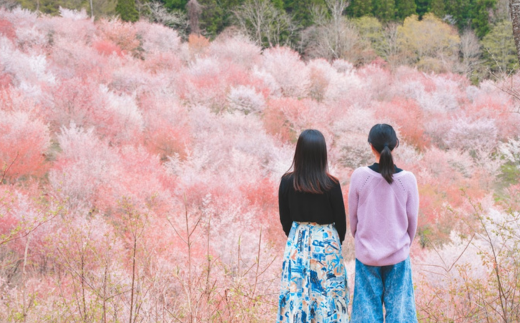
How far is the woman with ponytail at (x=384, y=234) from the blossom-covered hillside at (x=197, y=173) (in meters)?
0.63

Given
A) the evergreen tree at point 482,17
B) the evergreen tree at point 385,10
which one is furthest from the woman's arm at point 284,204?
the evergreen tree at point 385,10

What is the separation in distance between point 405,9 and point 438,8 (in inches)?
118

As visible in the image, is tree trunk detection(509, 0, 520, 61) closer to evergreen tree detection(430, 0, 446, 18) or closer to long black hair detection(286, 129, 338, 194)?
long black hair detection(286, 129, 338, 194)

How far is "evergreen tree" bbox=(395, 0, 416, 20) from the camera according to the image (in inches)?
1411

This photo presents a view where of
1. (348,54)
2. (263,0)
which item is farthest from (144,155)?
(263,0)

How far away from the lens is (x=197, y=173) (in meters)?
10.4

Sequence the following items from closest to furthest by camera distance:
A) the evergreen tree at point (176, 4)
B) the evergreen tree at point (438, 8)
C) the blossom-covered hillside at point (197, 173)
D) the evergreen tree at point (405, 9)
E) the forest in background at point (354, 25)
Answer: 1. the blossom-covered hillside at point (197, 173)
2. the forest in background at point (354, 25)
3. the evergreen tree at point (176, 4)
4. the evergreen tree at point (438, 8)
5. the evergreen tree at point (405, 9)

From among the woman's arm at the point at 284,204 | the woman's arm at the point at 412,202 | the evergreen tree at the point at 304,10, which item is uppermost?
the evergreen tree at the point at 304,10

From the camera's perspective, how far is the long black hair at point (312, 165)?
7.56 ft

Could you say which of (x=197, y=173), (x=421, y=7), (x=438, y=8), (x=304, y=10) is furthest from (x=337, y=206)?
(x=421, y=7)

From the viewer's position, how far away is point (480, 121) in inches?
625

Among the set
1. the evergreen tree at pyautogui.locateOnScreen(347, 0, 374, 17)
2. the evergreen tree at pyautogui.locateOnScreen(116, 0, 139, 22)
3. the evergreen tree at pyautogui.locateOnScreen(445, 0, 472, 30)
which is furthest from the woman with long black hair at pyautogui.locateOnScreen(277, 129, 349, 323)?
the evergreen tree at pyautogui.locateOnScreen(445, 0, 472, 30)

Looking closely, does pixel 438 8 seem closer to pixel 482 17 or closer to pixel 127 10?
pixel 482 17

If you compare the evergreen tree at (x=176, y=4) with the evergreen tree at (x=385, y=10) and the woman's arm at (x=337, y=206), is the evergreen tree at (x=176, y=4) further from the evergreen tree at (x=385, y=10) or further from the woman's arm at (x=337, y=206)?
the woman's arm at (x=337, y=206)
